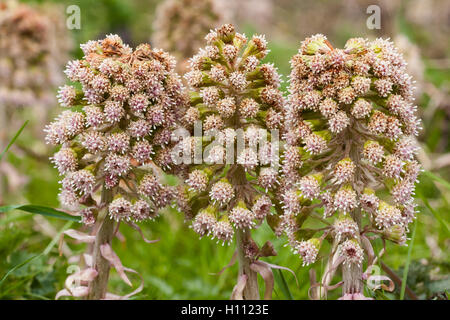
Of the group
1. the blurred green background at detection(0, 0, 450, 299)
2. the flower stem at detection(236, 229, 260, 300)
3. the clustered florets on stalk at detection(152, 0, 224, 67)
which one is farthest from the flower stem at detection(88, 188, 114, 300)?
the clustered florets on stalk at detection(152, 0, 224, 67)

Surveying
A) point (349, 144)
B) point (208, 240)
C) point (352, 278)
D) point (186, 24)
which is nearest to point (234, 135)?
point (349, 144)

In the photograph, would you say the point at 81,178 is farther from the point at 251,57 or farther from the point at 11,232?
the point at 11,232

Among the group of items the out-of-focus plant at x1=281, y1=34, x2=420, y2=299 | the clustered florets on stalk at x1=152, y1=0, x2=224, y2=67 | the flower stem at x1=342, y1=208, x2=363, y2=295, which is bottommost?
the flower stem at x1=342, y1=208, x2=363, y2=295

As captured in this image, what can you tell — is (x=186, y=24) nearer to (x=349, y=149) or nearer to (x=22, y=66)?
(x=22, y=66)

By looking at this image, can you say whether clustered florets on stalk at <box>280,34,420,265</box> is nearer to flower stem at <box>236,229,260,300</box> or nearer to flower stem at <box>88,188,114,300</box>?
flower stem at <box>236,229,260,300</box>

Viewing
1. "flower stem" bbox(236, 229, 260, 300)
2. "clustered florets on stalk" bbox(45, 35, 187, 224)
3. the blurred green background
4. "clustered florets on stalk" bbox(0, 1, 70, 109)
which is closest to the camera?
"clustered florets on stalk" bbox(45, 35, 187, 224)
